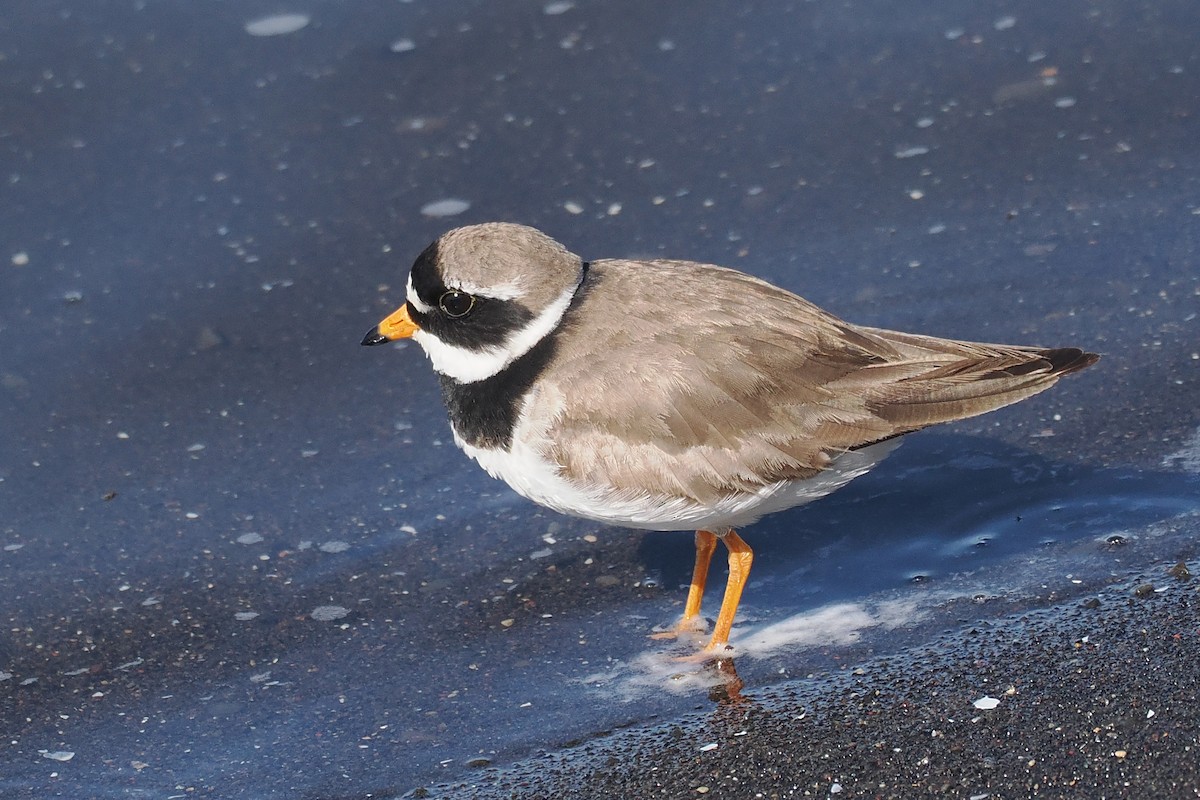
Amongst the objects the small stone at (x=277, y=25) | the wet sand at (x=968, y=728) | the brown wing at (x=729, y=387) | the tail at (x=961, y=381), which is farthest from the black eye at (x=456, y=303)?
the small stone at (x=277, y=25)

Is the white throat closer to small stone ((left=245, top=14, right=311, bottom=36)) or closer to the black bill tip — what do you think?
the black bill tip

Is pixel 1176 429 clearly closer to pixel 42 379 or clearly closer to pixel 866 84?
pixel 866 84

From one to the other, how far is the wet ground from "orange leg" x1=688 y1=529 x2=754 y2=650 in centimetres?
14

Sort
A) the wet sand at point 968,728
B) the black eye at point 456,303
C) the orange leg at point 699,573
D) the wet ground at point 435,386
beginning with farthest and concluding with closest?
the orange leg at point 699,573 < the black eye at point 456,303 < the wet ground at point 435,386 < the wet sand at point 968,728

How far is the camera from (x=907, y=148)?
8117 millimetres

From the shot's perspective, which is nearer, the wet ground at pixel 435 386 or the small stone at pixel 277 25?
the wet ground at pixel 435 386

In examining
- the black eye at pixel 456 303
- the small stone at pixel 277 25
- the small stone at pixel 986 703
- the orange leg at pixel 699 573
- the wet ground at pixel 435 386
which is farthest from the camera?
the small stone at pixel 277 25

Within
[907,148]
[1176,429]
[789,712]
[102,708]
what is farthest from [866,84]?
[102,708]

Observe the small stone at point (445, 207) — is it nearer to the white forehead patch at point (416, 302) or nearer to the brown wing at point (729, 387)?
the white forehead patch at point (416, 302)

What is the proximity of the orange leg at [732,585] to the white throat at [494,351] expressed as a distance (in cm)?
107

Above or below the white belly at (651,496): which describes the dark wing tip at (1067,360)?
above

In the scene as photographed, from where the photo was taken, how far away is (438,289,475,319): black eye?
207 inches

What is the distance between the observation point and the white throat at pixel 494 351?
17.1 feet

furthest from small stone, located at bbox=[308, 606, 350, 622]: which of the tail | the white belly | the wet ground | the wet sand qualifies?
the tail
